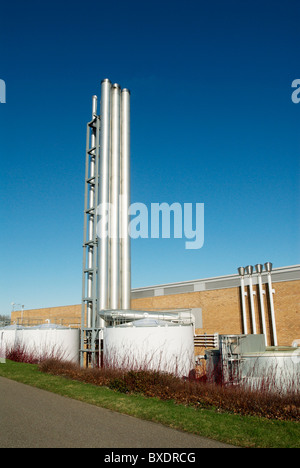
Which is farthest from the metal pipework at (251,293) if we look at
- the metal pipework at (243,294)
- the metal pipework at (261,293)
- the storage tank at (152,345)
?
the storage tank at (152,345)

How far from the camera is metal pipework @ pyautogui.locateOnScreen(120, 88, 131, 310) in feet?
84.5

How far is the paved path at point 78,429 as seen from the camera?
659 cm

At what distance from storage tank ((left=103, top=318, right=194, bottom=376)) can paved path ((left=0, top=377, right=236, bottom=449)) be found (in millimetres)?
9695

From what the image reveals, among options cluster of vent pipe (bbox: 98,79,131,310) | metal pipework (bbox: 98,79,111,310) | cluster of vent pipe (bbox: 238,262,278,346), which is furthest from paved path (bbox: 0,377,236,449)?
cluster of vent pipe (bbox: 238,262,278,346)

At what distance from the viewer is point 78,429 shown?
7469 mm

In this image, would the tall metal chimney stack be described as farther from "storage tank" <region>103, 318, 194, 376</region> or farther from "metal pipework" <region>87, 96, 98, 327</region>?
"storage tank" <region>103, 318, 194, 376</region>

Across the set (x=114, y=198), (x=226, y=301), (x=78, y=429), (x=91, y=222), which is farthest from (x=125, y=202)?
(x=78, y=429)

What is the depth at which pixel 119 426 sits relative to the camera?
777 cm

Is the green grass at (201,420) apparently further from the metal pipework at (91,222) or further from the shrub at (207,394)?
the metal pipework at (91,222)

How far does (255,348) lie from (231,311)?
1459cm

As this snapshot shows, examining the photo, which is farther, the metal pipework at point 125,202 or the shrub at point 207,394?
the metal pipework at point 125,202

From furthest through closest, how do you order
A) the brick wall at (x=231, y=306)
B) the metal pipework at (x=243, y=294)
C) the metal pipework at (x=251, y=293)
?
the metal pipework at (x=243, y=294) < the metal pipework at (x=251, y=293) < the brick wall at (x=231, y=306)

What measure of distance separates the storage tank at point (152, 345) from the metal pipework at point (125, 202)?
484 centimetres
